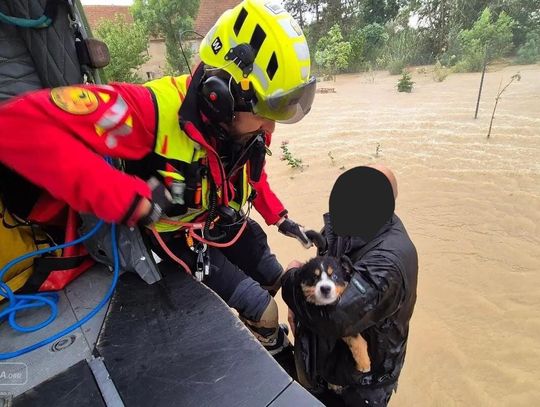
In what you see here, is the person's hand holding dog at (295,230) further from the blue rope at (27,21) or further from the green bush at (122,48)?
the green bush at (122,48)

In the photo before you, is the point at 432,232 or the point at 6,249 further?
the point at 432,232

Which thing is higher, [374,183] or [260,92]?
[260,92]

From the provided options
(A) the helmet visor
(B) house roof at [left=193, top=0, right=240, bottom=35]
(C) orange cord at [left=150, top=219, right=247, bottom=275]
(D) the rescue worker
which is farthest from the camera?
(B) house roof at [left=193, top=0, right=240, bottom=35]

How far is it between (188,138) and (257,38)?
543mm

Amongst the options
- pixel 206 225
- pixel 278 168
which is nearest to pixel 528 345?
pixel 206 225

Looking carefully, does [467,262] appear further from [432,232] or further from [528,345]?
[528,345]

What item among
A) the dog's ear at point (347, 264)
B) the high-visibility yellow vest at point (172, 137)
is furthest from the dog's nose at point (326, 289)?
the high-visibility yellow vest at point (172, 137)

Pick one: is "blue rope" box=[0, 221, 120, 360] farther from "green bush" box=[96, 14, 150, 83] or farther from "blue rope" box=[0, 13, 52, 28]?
"green bush" box=[96, 14, 150, 83]

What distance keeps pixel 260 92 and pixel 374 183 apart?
0.65m

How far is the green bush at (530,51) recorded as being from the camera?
1312 cm

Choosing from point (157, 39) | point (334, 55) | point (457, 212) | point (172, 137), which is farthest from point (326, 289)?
point (157, 39)

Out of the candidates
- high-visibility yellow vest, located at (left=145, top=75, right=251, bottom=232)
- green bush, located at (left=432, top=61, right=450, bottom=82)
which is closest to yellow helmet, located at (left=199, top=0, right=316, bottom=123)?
high-visibility yellow vest, located at (left=145, top=75, right=251, bottom=232)

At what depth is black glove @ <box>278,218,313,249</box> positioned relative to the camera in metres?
2.45

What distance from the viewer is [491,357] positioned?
3383 mm
